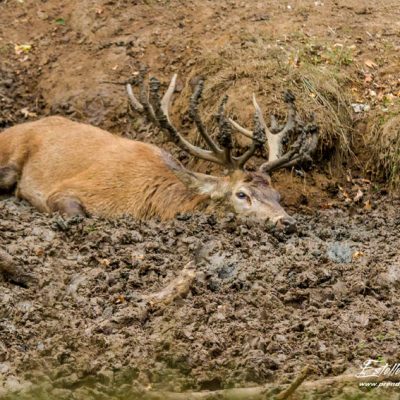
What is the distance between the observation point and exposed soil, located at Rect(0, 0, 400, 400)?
5.94 metres

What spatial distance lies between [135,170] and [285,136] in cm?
157

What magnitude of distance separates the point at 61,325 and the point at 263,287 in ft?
4.87

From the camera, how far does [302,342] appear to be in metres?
6.26

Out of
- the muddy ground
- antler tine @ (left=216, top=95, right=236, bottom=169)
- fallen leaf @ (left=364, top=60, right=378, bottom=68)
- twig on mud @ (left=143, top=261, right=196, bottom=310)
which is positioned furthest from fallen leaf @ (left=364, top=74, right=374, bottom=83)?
twig on mud @ (left=143, top=261, right=196, bottom=310)

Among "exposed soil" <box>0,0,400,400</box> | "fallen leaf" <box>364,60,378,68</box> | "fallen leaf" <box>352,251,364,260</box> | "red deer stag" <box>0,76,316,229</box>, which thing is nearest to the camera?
"exposed soil" <box>0,0,400,400</box>

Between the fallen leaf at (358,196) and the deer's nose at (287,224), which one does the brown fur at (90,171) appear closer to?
the deer's nose at (287,224)

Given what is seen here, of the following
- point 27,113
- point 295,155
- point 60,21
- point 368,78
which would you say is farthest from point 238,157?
point 60,21

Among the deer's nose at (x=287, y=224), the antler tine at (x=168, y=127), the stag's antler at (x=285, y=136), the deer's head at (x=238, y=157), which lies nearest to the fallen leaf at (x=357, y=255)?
the deer's nose at (x=287, y=224)

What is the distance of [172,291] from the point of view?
701cm

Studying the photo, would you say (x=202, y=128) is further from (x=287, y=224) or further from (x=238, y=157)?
(x=287, y=224)

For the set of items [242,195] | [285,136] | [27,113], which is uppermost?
[285,136]

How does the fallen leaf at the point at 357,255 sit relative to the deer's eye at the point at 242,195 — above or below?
above

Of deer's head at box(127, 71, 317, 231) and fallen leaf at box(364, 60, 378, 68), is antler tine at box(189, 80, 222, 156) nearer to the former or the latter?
deer's head at box(127, 71, 317, 231)

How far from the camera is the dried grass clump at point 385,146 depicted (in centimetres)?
1063
